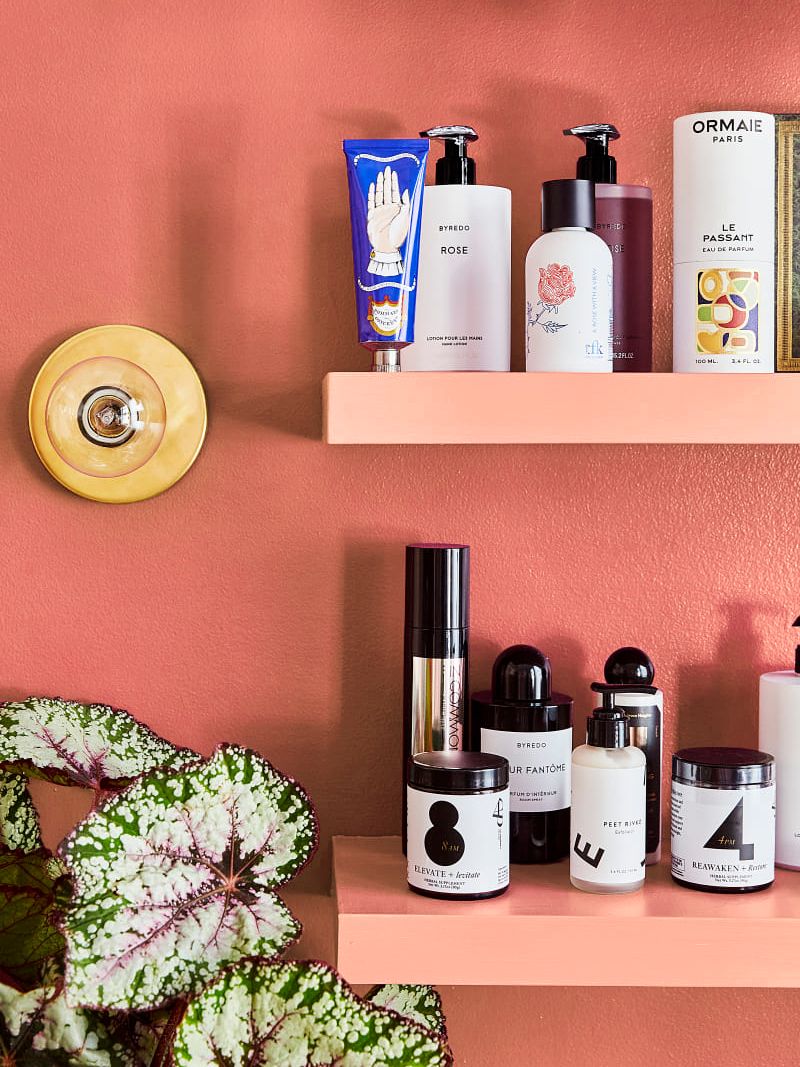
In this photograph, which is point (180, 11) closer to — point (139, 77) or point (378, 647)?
point (139, 77)

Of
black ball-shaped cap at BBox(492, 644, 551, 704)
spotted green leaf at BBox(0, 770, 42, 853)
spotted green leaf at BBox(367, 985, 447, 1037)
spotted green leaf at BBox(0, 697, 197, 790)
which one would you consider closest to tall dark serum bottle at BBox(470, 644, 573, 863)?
black ball-shaped cap at BBox(492, 644, 551, 704)

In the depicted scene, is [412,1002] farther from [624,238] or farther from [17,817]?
[624,238]

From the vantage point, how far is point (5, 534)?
0.84 meters

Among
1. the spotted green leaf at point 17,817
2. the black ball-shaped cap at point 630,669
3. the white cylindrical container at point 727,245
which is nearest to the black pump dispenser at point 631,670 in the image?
the black ball-shaped cap at point 630,669

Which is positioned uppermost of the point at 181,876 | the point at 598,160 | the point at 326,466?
the point at 598,160

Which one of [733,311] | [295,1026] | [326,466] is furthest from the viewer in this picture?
[326,466]

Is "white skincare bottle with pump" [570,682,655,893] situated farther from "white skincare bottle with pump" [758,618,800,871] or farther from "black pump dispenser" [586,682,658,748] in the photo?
"white skincare bottle with pump" [758,618,800,871]

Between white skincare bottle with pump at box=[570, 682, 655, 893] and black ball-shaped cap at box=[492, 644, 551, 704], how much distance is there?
52mm

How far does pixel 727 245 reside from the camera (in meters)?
0.74

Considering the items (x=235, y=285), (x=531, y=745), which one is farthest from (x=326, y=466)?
(x=531, y=745)

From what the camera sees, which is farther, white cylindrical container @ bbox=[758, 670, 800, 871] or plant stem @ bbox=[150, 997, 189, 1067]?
white cylindrical container @ bbox=[758, 670, 800, 871]

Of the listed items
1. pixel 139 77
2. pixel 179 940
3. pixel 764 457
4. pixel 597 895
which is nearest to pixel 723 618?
pixel 764 457

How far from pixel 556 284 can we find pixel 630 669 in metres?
0.28

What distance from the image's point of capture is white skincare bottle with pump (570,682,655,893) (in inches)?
28.3
